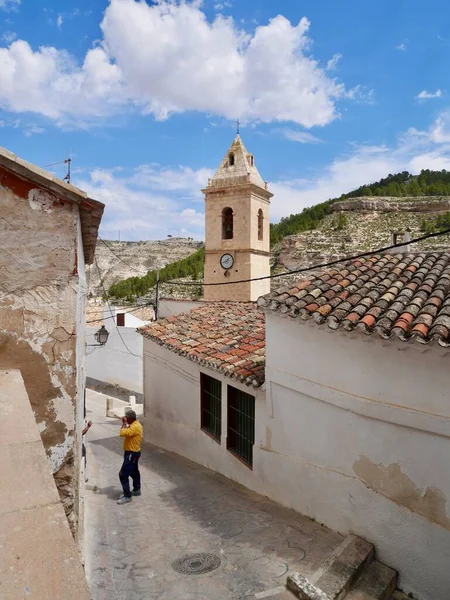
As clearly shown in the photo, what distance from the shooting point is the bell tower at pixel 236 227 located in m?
18.0

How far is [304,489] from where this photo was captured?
6.47 m

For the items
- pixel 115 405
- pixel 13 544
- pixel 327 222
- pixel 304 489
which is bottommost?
pixel 115 405

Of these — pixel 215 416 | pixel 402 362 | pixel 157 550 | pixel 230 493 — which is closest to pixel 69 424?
pixel 157 550

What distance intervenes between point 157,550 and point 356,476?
2.73 m

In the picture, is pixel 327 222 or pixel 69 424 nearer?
pixel 69 424

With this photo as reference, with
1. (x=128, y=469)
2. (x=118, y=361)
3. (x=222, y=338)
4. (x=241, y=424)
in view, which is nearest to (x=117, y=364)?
(x=118, y=361)

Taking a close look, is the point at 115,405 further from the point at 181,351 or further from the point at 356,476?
the point at 356,476

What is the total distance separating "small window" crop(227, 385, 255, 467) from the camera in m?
7.85

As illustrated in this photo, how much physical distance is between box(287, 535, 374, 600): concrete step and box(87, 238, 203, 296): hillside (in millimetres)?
67481

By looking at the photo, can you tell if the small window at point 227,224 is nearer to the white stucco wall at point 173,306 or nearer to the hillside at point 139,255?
the white stucco wall at point 173,306

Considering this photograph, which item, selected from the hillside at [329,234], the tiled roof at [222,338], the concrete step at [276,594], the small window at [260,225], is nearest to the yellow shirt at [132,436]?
the tiled roof at [222,338]

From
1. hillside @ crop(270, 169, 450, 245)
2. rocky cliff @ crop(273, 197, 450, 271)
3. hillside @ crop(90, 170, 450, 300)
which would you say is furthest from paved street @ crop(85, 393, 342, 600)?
hillside @ crop(270, 169, 450, 245)

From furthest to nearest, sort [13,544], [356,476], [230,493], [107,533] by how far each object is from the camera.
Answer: [230,493] < [107,533] < [356,476] < [13,544]

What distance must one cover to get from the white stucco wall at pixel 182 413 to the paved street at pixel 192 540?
1.37ft
